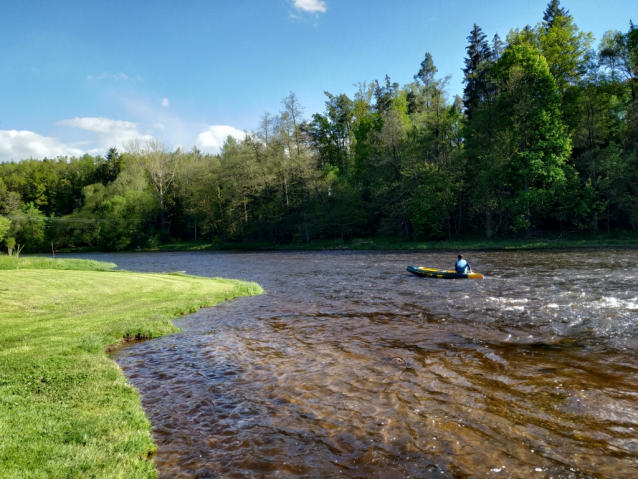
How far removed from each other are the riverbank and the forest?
1.88 metres

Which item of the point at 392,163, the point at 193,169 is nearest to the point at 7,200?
the point at 193,169

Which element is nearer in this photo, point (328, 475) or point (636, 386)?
point (328, 475)

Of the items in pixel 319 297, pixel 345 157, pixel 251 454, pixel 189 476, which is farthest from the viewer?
pixel 345 157

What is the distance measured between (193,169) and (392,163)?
40.7m

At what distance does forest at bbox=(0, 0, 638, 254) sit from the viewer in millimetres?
40500

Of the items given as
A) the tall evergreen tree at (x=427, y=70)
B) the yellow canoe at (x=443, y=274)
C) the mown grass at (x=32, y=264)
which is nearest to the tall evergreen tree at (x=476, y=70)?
the tall evergreen tree at (x=427, y=70)

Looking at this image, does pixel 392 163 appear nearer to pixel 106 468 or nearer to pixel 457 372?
pixel 457 372

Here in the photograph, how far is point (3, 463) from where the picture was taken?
4.61 metres

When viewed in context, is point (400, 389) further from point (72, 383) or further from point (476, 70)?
point (476, 70)

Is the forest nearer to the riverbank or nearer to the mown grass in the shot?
the riverbank

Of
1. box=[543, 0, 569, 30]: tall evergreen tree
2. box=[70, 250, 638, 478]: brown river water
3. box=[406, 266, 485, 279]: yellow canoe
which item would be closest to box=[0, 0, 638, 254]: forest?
box=[543, 0, 569, 30]: tall evergreen tree

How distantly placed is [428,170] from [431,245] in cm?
916

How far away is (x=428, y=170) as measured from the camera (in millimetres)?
47000

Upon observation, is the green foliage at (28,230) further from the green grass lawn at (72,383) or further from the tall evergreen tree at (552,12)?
the tall evergreen tree at (552,12)
